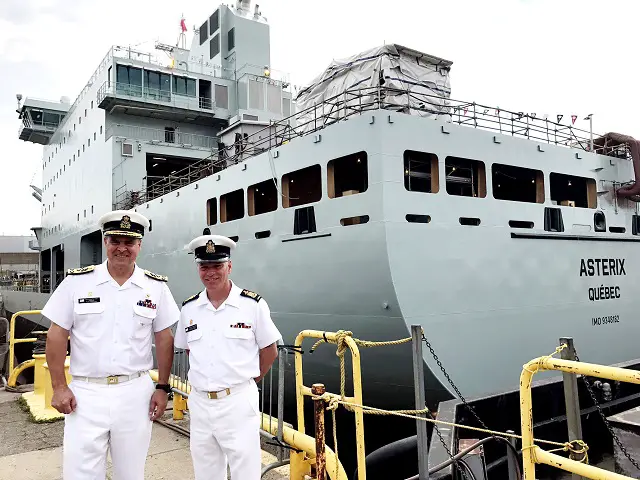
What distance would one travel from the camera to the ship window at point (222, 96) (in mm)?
18562

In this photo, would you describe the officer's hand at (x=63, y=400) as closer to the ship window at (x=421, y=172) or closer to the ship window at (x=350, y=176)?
the ship window at (x=421, y=172)

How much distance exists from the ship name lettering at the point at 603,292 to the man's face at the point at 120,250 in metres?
8.55

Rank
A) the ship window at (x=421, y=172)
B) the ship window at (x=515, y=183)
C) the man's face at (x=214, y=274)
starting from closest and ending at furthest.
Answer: the man's face at (x=214, y=274) → the ship window at (x=421, y=172) → the ship window at (x=515, y=183)

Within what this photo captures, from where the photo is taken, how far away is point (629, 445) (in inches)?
174

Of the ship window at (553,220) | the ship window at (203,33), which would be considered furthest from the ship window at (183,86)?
the ship window at (553,220)

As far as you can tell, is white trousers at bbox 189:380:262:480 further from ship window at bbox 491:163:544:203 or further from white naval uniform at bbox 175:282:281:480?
ship window at bbox 491:163:544:203

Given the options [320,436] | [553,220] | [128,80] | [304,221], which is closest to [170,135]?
[128,80]

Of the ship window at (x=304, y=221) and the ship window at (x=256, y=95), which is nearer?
the ship window at (x=304, y=221)

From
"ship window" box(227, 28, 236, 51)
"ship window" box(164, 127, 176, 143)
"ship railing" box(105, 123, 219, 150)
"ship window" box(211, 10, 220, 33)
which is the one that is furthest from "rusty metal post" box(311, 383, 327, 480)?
"ship window" box(211, 10, 220, 33)

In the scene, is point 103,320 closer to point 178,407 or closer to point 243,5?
point 178,407

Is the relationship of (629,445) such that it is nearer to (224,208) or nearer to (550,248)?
(550,248)

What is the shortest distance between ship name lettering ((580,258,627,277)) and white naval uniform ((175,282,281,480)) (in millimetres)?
7623

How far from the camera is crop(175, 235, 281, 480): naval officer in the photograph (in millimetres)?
2975

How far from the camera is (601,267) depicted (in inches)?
363
